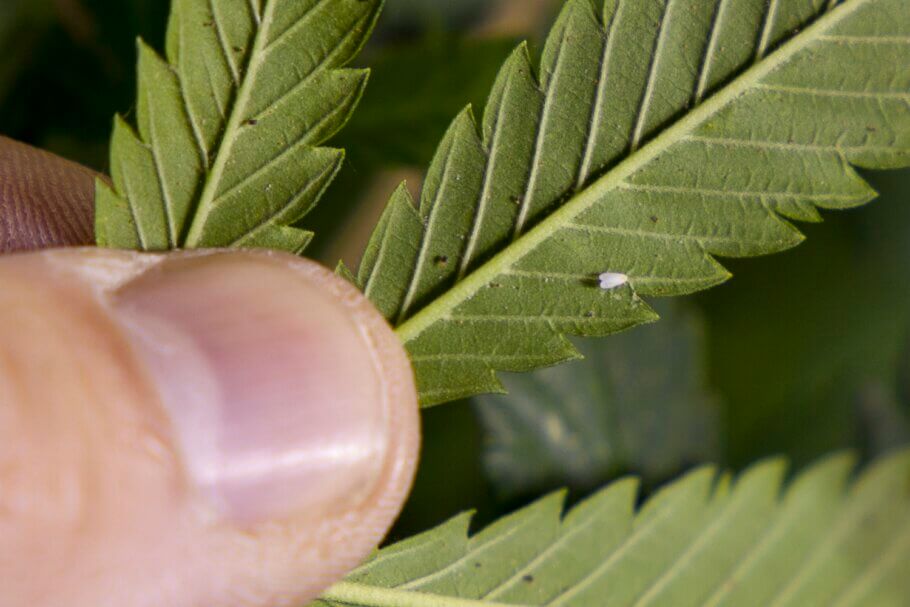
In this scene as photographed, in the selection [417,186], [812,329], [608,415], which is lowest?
[608,415]

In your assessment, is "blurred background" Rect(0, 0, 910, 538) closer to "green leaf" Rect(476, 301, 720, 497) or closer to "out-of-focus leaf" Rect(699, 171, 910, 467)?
"green leaf" Rect(476, 301, 720, 497)

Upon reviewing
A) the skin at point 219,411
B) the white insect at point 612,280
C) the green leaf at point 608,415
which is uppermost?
the white insect at point 612,280

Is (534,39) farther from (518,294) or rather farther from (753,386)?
(753,386)

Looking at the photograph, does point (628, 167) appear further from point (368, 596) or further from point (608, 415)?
point (608, 415)

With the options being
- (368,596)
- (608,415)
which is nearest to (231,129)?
(368,596)

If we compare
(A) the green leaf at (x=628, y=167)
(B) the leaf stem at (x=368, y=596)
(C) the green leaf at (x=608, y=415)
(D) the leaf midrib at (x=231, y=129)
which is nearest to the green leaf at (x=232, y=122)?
(D) the leaf midrib at (x=231, y=129)

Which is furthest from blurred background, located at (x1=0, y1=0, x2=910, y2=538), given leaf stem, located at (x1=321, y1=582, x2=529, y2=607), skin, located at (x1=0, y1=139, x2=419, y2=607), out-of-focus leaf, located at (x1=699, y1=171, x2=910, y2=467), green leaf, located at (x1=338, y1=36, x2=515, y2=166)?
skin, located at (x1=0, y1=139, x2=419, y2=607)

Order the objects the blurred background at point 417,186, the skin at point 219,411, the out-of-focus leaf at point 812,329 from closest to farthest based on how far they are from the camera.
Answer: the skin at point 219,411 → the blurred background at point 417,186 → the out-of-focus leaf at point 812,329

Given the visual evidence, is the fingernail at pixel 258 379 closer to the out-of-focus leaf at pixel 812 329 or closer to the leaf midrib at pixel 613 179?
→ the leaf midrib at pixel 613 179
